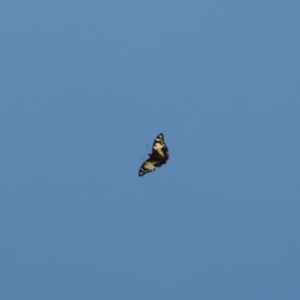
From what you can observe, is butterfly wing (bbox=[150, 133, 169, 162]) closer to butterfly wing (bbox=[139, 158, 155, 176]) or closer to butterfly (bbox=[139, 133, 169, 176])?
butterfly (bbox=[139, 133, 169, 176])

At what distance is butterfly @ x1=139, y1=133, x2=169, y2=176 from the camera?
58.2 ft

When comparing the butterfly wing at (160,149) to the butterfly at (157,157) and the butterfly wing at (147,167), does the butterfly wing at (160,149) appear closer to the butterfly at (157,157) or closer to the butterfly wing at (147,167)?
the butterfly at (157,157)

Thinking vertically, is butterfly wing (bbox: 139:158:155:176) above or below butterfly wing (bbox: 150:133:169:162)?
below

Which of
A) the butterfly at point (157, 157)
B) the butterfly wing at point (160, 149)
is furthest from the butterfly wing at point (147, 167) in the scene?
the butterfly wing at point (160, 149)

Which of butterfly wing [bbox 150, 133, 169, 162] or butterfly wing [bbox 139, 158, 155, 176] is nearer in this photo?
butterfly wing [bbox 150, 133, 169, 162]

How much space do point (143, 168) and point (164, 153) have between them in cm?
74

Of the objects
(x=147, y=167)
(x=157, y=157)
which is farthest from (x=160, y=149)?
(x=147, y=167)

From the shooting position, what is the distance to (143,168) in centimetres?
1798

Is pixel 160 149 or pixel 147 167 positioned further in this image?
pixel 147 167

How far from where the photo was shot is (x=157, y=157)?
58.2ft

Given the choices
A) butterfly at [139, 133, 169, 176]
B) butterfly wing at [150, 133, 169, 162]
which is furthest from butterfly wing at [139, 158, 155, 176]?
butterfly wing at [150, 133, 169, 162]

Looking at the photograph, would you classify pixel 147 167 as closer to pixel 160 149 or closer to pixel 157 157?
pixel 157 157

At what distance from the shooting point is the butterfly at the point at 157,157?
17734 millimetres

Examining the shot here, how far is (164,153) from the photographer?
17719 mm
